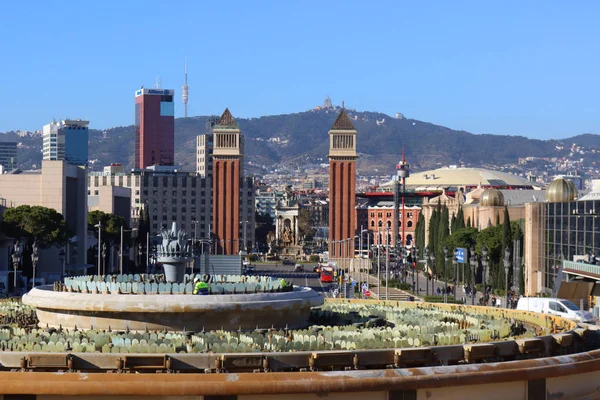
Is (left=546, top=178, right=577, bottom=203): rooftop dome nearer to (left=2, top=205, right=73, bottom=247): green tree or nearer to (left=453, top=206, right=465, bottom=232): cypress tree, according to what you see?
(left=2, top=205, right=73, bottom=247): green tree

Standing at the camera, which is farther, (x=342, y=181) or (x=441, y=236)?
(x=342, y=181)

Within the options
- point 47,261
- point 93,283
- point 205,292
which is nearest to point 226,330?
point 205,292

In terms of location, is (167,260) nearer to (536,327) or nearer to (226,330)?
(226,330)

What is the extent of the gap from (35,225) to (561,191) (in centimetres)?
4075

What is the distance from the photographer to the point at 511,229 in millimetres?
94688

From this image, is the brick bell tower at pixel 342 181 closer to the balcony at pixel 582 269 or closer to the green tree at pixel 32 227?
the green tree at pixel 32 227

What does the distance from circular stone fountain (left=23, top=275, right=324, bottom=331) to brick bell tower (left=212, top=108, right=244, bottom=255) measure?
139501 millimetres

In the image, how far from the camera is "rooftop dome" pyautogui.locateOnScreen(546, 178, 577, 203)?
80.0 m

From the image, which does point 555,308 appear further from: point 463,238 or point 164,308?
point 463,238

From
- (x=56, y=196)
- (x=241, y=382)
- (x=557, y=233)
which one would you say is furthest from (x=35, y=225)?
(x=241, y=382)

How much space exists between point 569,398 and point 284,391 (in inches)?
215

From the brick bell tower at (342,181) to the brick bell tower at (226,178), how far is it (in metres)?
13.3

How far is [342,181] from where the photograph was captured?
161000 mm

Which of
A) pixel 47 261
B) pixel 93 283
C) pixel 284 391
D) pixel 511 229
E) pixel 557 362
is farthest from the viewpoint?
pixel 47 261
